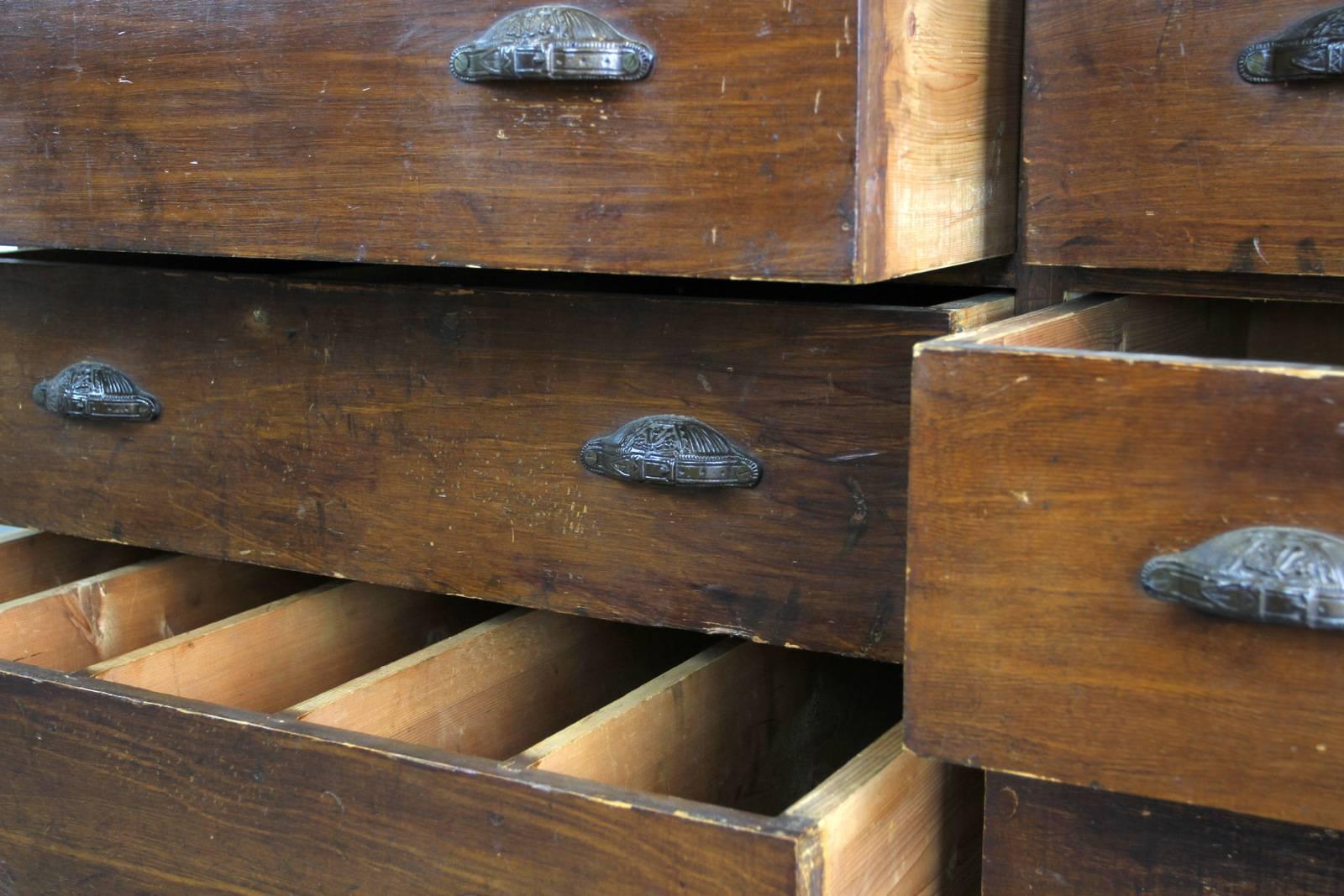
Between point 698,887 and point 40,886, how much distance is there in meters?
0.44

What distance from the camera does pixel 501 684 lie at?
88 centimetres

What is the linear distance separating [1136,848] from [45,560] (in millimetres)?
862

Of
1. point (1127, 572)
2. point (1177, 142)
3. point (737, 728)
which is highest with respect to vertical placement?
point (1177, 142)

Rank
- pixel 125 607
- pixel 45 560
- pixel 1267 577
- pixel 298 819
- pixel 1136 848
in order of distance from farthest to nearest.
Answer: pixel 45 560 → pixel 125 607 → pixel 298 819 → pixel 1136 848 → pixel 1267 577

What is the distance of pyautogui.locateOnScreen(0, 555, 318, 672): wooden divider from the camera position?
92cm

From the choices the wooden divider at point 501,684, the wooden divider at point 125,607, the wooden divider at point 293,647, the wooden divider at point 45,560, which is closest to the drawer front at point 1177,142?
the wooden divider at point 501,684

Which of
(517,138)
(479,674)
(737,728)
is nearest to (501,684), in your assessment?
(479,674)

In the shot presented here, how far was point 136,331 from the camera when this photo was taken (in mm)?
872

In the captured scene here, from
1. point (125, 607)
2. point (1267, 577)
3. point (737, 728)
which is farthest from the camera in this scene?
point (125, 607)

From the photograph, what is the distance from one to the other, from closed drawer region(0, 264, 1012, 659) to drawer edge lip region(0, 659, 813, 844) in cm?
13

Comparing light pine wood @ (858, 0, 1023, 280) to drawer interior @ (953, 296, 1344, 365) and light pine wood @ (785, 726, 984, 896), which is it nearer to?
drawer interior @ (953, 296, 1344, 365)

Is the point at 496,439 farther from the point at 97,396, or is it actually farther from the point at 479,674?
the point at 97,396

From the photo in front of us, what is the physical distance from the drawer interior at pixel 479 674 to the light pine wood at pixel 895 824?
0.03 meters

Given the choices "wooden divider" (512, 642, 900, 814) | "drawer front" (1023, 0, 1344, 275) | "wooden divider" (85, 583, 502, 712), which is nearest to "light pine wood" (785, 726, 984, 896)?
"wooden divider" (512, 642, 900, 814)
